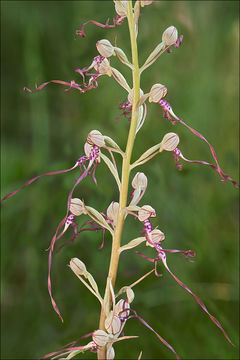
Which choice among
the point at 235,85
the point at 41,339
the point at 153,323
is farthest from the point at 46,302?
the point at 235,85

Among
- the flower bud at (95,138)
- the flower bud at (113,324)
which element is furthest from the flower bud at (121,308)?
the flower bud at (95,138)

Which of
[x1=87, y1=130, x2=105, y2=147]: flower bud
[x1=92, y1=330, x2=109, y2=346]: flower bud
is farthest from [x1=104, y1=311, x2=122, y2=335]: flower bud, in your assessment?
[x1=87, y1=130, x2=105, y2=147]: flower bud

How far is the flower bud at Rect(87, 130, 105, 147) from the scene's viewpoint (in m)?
0.39

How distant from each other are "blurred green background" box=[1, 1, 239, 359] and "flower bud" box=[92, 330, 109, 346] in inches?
9.2

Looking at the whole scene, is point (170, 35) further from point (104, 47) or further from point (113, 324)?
point (113, 324)

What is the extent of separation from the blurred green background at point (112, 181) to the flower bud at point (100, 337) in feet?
0.77

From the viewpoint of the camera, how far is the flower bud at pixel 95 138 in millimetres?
394

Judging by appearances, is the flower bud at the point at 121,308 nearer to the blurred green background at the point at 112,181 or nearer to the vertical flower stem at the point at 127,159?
the vertical flower stem at the point at 127,159

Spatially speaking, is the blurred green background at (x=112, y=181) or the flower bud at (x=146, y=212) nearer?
the flower bud at (x=146, y=212)

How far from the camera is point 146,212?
0.39 m

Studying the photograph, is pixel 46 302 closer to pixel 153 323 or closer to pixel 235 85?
pixel 153 323

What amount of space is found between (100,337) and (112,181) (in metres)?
0.46

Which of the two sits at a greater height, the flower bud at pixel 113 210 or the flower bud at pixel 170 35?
the flower bud at pixel 170 35

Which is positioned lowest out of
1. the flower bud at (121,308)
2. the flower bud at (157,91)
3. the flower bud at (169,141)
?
the flower bud at (121,308)
